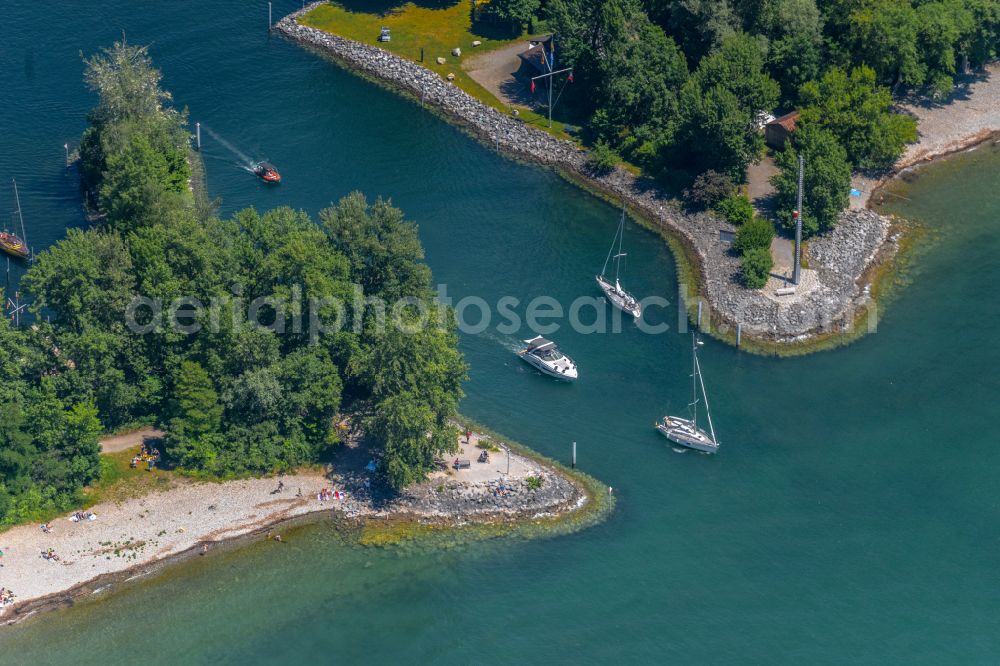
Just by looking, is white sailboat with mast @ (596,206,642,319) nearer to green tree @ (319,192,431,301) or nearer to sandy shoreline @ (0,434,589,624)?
green tree @ (319,192,431,301)

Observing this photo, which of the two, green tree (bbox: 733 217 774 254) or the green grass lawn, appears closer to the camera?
green tree (bbox: 733 217 774 254)

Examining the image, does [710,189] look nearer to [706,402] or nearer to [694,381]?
[694,381]

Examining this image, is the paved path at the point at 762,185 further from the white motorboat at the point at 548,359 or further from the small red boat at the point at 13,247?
the small red boat at the point at 13,247

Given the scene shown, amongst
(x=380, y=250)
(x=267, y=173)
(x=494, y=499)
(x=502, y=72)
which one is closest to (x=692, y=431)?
(x=494, y=499)

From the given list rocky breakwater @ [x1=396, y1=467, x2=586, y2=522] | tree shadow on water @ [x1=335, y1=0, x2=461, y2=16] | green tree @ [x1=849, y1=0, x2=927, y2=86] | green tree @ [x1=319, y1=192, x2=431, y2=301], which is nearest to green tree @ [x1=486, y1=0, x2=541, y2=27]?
tree shadow on water @ [x1=335, y1=0, x2=461, y2=16]

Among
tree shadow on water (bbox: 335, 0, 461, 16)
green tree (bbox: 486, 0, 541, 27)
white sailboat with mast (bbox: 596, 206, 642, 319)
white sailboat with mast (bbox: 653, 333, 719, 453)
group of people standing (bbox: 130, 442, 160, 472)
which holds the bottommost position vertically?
group of people standing (bbox: 130, 442, 160, 472)

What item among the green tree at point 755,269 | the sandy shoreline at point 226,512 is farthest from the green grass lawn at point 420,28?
the sandy shoreline at point 226,512
